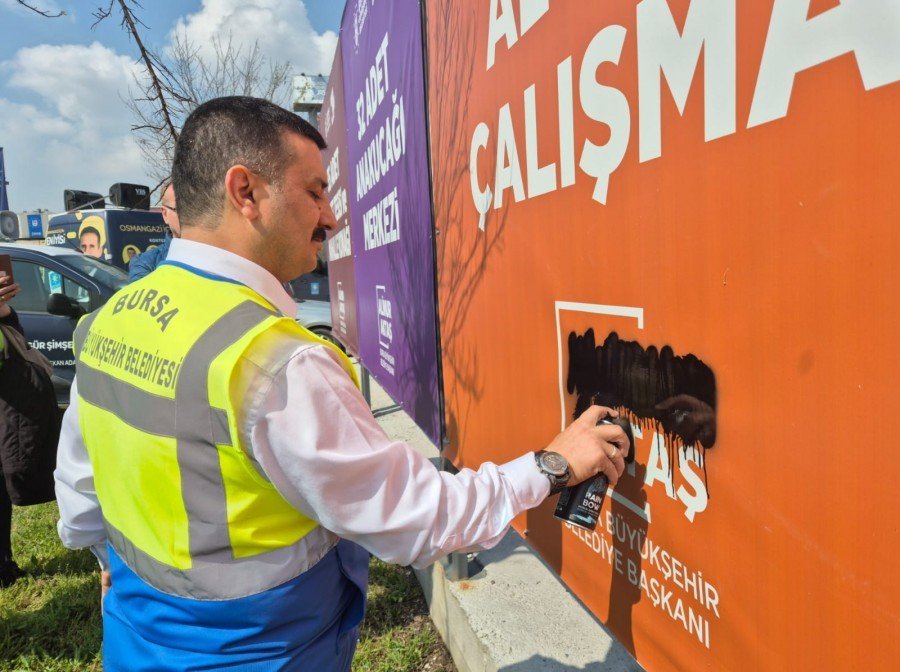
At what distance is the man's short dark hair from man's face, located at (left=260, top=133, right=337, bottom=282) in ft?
0.08

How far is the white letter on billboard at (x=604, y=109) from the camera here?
1139 millimetres

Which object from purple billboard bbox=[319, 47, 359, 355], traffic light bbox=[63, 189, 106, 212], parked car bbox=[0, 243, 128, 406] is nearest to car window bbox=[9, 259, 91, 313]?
parked car bbox=[0, 243, 128, 406]

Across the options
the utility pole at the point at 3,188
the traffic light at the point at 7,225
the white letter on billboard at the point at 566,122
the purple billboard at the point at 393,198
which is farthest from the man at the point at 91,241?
the white letter on billboard at the point at 566,122

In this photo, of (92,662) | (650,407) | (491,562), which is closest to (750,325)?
(650,407)

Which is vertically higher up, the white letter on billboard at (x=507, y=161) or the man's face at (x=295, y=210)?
the white letter on billboard at (x=507, y=161)

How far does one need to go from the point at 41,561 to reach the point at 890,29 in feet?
15.6

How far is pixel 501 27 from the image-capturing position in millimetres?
1634

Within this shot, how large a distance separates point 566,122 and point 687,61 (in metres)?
0.40

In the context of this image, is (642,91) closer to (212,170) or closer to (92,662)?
(212,170)

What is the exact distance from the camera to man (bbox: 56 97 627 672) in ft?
3.32

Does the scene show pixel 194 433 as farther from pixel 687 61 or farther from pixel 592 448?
pixel 687 61

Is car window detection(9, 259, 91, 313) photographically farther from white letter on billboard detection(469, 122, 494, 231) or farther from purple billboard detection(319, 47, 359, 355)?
white letter on billboard detection(469, 122, 494, 231)

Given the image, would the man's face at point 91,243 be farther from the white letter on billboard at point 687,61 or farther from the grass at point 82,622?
the white letter on billboard at point 687,61

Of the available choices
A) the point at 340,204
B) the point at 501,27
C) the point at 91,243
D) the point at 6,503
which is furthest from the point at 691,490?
the point at 91,243
